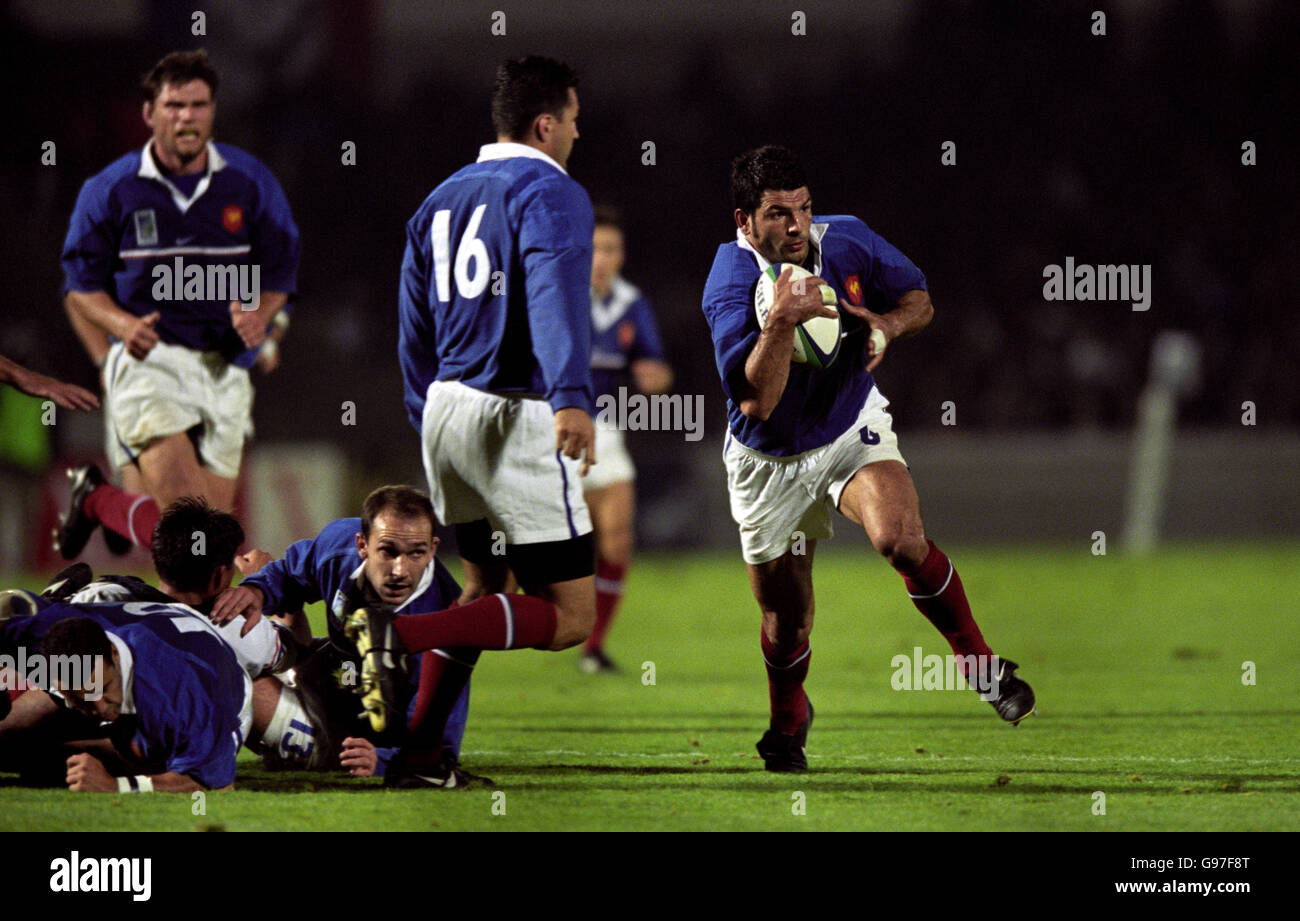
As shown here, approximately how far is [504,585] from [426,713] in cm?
48

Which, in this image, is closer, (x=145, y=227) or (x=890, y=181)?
(x=145, y=227)

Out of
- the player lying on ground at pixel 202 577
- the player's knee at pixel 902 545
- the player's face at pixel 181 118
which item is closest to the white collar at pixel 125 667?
the player lying on ground at pixel 202 577

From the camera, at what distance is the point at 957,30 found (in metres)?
23.0

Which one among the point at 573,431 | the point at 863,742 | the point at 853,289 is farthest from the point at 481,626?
the point at 863,742

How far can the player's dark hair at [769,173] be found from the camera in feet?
18.1

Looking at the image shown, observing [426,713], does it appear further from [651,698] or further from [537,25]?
[537,25]

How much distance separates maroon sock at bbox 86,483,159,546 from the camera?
7113mm

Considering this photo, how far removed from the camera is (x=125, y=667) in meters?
4.95

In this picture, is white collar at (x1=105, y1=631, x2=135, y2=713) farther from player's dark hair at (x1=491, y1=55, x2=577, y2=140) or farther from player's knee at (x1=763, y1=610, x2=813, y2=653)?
player's knee at (x1=763, y1=610, x2=813, y2=653)

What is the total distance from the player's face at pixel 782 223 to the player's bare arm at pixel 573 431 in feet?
3.65

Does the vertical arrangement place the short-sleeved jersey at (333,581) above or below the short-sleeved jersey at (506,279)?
below

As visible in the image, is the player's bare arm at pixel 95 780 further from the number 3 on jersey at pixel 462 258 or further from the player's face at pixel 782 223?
the player's face at pixel 782 223

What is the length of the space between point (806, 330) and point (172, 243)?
285 cm

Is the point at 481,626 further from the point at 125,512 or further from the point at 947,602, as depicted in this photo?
the point at 125,512
